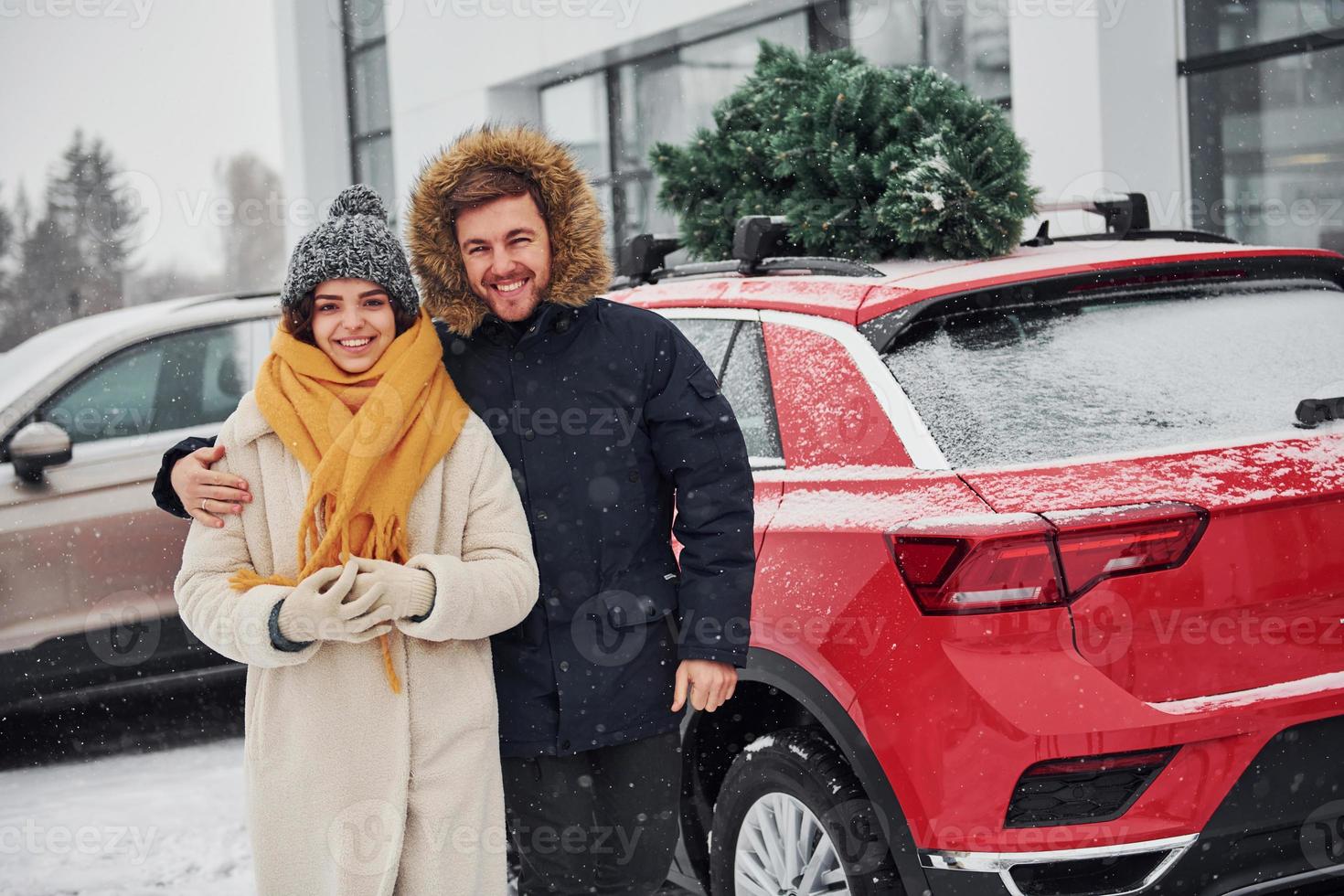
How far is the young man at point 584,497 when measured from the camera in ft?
8.82

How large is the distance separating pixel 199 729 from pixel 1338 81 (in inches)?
249

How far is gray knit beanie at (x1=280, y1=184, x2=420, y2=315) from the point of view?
2.54 meters

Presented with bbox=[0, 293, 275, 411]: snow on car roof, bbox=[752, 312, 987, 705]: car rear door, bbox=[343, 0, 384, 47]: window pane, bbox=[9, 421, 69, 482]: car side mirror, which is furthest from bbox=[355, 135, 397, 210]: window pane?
bbox=[752, 312, 987, 705]: car rear door

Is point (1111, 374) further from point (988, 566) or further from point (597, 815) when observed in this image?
point (597, 815)

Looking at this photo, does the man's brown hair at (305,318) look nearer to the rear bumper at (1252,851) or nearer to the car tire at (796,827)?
the car tire at (796,827)

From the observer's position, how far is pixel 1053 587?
8.13 feet

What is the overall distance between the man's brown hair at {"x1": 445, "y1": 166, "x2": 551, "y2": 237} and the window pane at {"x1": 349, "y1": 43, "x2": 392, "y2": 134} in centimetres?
1385

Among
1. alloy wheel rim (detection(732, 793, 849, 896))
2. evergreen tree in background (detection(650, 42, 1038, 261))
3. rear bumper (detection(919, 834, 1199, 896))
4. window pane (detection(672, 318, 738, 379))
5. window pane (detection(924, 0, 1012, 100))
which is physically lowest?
alloy wheel rim (detection(732, 793, 849, 896))

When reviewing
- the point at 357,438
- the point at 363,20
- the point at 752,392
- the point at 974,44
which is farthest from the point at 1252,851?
the point at 363,20

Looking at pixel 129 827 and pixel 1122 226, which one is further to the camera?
pixel 129 827

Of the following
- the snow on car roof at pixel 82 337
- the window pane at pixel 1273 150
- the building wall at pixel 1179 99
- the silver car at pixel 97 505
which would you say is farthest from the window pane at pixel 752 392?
the window pane at pixel 1273 150

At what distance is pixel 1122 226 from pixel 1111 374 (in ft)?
3.69

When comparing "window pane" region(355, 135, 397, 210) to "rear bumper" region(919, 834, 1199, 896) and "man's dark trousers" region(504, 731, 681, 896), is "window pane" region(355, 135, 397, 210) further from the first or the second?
"rear bumper" region(919, 834, 1199, 896)

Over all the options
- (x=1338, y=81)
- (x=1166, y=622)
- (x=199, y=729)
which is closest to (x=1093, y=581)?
(x=1166, y=622)
